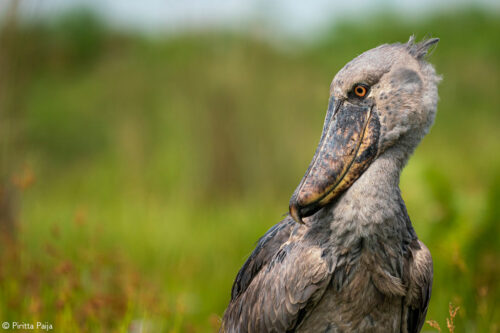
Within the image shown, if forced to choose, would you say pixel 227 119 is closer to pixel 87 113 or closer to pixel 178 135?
pixel 178 135

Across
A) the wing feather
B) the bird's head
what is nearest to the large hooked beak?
the bird's head

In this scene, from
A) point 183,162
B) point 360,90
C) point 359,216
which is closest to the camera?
point 359,216

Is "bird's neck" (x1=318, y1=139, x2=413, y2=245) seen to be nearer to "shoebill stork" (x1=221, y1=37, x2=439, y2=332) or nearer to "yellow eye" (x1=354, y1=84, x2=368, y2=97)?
"shoebill stork" (x1=221, y1=37, x2=439, y2=332)

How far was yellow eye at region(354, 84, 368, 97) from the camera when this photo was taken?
1.89 meters

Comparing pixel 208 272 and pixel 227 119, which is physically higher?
pixel 227 119

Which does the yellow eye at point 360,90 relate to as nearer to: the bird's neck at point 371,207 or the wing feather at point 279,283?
the bird's neck at point 371,207

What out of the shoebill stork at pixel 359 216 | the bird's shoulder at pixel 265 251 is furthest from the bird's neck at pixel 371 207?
the bird's shoulder at pixel 265 251

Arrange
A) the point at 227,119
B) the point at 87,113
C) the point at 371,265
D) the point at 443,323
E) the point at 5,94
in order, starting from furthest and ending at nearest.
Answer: the point at 87,113 < the point at 227,119 < the point at 5,94 < the point at 443,323 < the point at 371,265

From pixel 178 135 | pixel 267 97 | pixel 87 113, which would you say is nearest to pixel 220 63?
pixel 267 97

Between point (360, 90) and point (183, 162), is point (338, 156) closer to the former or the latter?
point (360, 90)

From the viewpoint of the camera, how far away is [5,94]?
417 centimetres

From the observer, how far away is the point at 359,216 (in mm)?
1788

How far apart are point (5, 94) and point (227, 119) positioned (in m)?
3.17

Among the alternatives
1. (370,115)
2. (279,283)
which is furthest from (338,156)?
(279,283)
